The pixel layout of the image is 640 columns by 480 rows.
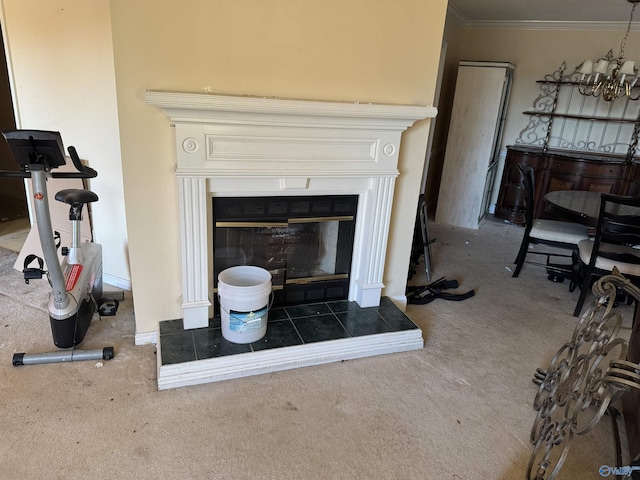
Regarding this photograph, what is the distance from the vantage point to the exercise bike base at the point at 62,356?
2.26m

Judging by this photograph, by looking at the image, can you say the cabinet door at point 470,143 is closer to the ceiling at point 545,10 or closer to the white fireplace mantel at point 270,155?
the ceiling at point 545,10

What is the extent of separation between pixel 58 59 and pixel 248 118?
1567 mm

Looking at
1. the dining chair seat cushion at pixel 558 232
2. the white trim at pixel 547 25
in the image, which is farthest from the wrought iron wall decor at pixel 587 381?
the white trim at pixel 547 25

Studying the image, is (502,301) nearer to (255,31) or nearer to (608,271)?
(608,271)

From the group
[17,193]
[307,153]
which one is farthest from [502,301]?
[17,193]

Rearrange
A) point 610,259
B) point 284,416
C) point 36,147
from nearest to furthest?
1. point 36,147
2. point 284,416
3. point 610,259

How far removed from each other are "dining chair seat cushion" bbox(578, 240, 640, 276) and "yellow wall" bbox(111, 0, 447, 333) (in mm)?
1604

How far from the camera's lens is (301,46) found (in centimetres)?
228

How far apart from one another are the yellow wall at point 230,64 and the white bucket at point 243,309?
0.34 meters

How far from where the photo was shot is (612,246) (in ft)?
10.7

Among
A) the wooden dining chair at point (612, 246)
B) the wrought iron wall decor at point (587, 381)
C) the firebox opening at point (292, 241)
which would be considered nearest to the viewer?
the wrought iron wall decor at point (587, 381)

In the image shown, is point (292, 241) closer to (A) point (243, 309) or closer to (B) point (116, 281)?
(A) point (243, 309)

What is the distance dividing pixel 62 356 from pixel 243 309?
0.97 meters

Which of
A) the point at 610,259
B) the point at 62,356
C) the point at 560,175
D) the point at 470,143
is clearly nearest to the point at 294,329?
the point at 62,356
